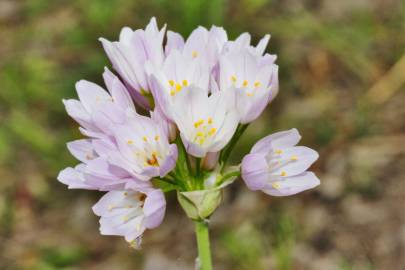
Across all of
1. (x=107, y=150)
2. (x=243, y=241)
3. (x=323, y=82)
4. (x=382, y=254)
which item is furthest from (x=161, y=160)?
(x=323, y=82)

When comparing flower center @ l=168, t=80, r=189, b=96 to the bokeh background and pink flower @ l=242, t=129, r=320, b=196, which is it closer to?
pink flower @ l=242, t=129, r=320, b=196

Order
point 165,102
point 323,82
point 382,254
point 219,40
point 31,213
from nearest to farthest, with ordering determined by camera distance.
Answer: point 165,102
point 219,40
point 382,254
point 31,213
point 323,82

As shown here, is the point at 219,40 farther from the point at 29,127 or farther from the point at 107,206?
the point at 29,127

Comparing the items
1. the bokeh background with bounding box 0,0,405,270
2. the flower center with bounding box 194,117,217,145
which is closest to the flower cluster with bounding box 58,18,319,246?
the flower center with bounding box 194,117,217,145

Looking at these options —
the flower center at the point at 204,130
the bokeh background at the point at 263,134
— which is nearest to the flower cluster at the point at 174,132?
the flower center at the point at 204,130

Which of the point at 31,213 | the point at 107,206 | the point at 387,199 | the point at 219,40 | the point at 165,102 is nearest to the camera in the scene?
the point at 165,102

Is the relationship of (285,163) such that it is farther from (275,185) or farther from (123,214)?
(123,214)
